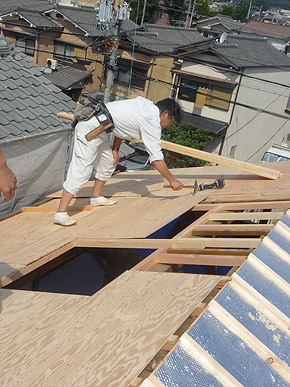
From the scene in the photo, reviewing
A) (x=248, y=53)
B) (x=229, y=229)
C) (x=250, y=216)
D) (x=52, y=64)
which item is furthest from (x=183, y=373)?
(x=52, y=64)

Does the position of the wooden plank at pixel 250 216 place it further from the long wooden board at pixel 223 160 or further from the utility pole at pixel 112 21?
the utility pole at pixel 112 21

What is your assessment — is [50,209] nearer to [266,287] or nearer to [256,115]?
[266,287]

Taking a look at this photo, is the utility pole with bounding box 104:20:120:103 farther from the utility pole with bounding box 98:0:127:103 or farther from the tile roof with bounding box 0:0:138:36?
the tile roof with bounding box 0:0:138:36

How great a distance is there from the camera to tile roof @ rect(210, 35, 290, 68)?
22.2 m

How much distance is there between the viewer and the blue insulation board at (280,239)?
11.3ft

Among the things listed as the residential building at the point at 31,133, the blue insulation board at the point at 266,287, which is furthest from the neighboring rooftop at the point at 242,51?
the blue insulation board at the point at 266,287

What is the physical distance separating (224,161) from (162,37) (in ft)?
84.4

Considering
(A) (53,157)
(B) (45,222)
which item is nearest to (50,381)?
(B) (45,222)

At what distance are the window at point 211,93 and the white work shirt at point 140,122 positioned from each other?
57.0ft

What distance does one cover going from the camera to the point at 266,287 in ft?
9.20

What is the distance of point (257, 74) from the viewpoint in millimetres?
23016

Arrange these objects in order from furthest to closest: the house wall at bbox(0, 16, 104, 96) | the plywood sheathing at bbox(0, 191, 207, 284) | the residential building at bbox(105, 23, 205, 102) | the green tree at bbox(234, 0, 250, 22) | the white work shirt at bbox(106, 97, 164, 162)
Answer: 1. the green tree at bbox(234, 0, 250, 22)
2. the house wall at bbox(0, 16, 104, 96)
3. the residential building at bbox(105, 23, 205, 102)
4. the white work shirt at bbox(106, 97, 164, 162)
5. the plywood sheathing at bbox(0, 191, 207, 284)

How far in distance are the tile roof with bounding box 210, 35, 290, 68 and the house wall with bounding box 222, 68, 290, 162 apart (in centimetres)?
48

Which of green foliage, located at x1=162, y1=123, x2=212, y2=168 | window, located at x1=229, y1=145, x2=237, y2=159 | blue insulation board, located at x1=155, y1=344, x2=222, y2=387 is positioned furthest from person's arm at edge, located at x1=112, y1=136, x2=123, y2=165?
window, located at x1=229, y1=145, x2=237, y2=159
